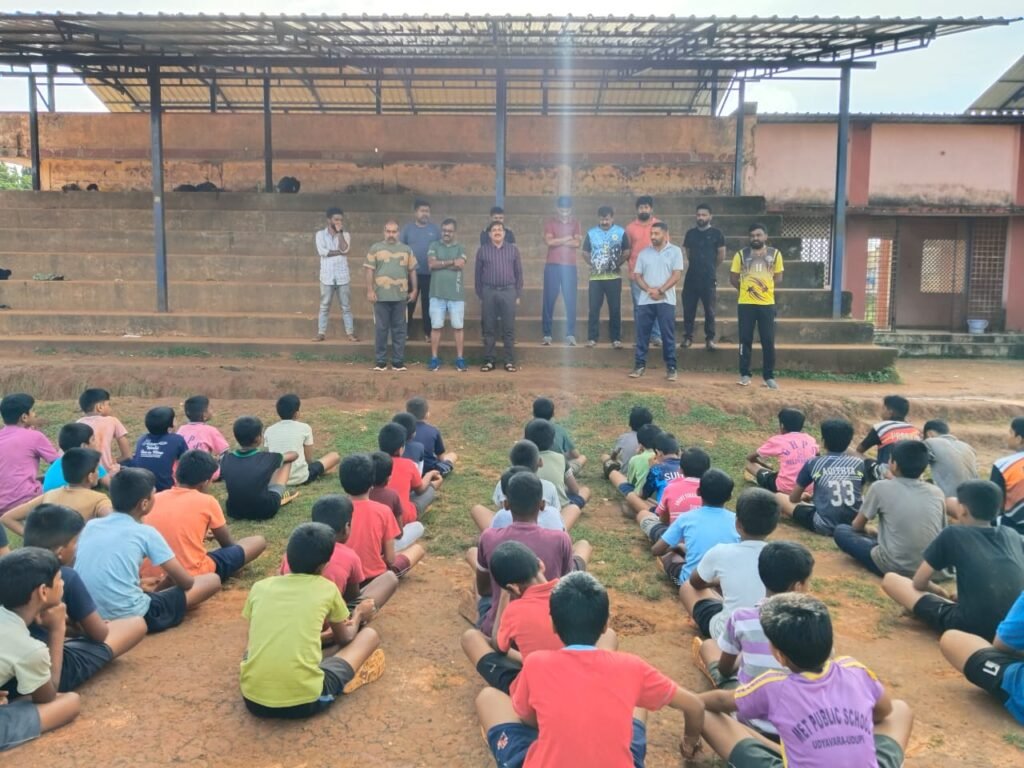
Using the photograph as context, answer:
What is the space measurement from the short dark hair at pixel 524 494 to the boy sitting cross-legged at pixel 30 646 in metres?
2.03

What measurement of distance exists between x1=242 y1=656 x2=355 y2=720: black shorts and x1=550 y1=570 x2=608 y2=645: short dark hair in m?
1.35

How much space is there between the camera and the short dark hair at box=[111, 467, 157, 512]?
4285mm

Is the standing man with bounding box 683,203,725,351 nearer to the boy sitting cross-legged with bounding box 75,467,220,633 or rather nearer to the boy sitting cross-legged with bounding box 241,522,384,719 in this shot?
the boy sitting cross-legged with bounding box 75,467,220,633

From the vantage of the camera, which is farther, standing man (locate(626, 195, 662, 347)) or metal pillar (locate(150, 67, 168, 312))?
metal pillar (locate(150, 67, 168, 312))

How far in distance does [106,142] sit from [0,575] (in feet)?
54.6

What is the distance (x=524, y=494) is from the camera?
4.06 meters

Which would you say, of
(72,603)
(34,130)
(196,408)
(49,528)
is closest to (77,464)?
(49,528)

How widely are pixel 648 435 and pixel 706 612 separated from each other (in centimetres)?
253

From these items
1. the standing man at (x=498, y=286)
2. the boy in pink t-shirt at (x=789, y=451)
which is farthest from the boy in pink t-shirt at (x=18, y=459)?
the boy in pink t-shirt at (x=789, y=451)

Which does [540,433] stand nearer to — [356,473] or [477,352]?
[356,473]

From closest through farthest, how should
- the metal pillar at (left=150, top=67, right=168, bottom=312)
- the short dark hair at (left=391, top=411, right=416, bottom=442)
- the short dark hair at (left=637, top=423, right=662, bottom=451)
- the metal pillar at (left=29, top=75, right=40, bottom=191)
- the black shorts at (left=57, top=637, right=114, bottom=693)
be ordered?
the black shorts at (left=57, top=637, right=114, bottom=693) < the short dark hair at (left=391, top=411, right=416, bottom=442) < the short dark hair at (left=637, top=423, right=662, bottom=451) < the metal pillar at (left=150, top=67, right=168, bottom=312) < the metal pillar at (left=29, top=75, right=40, bottom=191)

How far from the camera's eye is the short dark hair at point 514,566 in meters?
3.51

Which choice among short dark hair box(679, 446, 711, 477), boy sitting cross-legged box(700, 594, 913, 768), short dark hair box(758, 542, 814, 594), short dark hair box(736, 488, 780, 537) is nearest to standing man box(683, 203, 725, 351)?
short dark hair box(679, 446, 711, 477)

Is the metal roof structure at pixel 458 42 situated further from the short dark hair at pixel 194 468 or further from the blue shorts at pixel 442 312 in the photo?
the short dark hair at pixel 194 468
